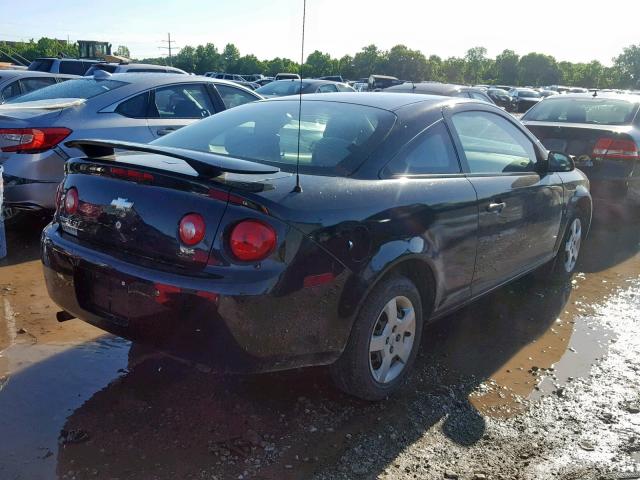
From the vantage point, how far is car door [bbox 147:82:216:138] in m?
6.42

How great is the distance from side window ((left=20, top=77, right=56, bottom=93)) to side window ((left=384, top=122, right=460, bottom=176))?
8.35 meters

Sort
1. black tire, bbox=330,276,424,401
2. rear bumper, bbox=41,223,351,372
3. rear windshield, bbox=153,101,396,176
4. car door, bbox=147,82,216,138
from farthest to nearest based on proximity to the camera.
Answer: car door, bbox=147,82,216,138
rear windshield, bbox=153,101,396,176
black tire, bbox=330,276,424,401
rear bumper, bbox=41,223,351,372

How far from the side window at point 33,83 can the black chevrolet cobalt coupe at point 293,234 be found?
744cm

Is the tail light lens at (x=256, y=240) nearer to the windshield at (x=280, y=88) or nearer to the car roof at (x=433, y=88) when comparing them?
the car roof at (x=433, y=88)

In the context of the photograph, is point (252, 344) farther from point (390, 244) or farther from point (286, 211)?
point (390, 244)

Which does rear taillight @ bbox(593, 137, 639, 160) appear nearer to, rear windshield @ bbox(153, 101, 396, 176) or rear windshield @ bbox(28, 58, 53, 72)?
rear windshield @ bbox(153, 101, 396, 176)

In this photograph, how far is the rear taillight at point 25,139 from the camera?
5.45 meters

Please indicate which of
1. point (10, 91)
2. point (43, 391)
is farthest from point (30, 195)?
point (10, 91)

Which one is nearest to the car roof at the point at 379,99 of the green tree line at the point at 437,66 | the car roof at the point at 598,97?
the car roof at the point at 598,97

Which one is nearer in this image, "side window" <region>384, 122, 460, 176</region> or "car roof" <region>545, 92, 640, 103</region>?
"side window" <region>384, 122, 460, 176</region>

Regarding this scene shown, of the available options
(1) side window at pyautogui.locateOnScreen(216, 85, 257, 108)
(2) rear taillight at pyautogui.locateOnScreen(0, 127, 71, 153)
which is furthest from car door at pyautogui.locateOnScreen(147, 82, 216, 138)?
(2) rear taillight at pyautogui.locateOnScreen(0, 127, 71, 153)

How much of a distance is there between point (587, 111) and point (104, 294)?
7052 millimetres

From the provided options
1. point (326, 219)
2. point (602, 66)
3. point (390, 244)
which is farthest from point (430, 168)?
point (602, 66)

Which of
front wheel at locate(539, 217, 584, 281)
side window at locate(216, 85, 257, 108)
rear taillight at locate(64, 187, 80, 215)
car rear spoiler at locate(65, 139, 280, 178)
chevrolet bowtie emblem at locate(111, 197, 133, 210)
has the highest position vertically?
side window at locate(216, 85, 257, 108)
